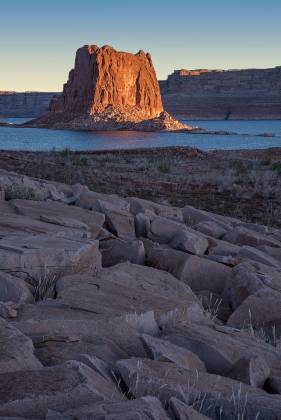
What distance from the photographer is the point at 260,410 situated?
3.00 meters

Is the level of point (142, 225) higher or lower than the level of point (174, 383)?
lower

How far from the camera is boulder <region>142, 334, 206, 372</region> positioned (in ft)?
12.7

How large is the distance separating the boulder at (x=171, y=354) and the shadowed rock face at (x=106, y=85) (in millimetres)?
159458

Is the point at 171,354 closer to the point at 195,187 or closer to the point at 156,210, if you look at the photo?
the point at 156,210

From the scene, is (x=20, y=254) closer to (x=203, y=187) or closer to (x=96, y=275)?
(x=96, y=275)

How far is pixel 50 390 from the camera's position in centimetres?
292

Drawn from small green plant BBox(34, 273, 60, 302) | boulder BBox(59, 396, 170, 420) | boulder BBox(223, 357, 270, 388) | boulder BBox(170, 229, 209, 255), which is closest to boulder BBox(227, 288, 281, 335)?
boulder BBox(223, 357, 270, 388)

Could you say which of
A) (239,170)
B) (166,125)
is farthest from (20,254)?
(166,125)

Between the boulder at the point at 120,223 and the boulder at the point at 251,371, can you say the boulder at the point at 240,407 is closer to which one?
the boulder at the point at 251,371

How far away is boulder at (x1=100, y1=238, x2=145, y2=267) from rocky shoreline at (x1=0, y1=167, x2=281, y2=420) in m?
0.02

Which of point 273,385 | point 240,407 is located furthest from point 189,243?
point 240,407

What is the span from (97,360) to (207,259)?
13.4 feet

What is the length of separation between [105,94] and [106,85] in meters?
4.86

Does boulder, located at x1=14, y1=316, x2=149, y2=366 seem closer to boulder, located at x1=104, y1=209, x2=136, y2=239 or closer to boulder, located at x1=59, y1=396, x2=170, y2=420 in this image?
boulder, located at x1=59, y1=396, x2=170, y2=420
